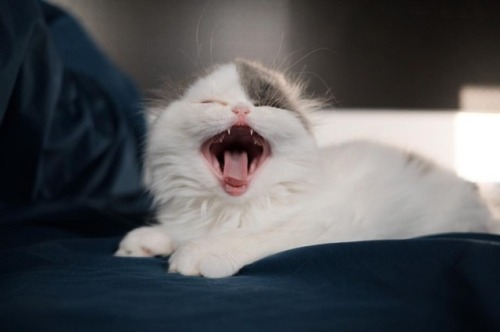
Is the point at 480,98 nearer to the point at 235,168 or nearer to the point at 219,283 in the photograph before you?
the point at 235,168

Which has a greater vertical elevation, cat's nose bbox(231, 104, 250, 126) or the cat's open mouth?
cat's nose bbox(231, 104, 250, 126)

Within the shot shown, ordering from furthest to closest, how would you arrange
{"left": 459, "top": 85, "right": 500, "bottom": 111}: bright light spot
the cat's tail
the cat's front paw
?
{"left": 459, "top": 85, "right": 500, "bottom": 111}: bright light spot
the cat's tail
the cat's front paw

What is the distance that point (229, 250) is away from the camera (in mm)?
814

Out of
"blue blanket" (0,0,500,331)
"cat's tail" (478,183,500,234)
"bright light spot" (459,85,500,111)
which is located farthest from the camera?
"bright light spot" (459,85,500,111)

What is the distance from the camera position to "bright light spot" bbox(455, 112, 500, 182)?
1.26 m

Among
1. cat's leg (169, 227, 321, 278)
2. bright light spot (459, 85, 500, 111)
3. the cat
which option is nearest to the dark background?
bright light spot (459, 85, 500, 111)

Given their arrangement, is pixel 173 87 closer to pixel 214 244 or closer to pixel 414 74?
pixel 214 244

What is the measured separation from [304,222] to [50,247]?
466 mm

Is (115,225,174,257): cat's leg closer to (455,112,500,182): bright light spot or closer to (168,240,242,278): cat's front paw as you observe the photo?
(168,240,242,278): cat's front paw

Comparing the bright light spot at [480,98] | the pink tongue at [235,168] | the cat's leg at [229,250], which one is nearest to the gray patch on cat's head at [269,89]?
the pink tongue at [235,168]

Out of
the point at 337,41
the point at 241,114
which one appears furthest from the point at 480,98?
the point at 241,114

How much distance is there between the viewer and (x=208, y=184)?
929 millimetres

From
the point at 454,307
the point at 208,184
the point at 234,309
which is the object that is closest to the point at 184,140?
the point at 208,184

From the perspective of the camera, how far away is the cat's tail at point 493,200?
3.55 feet
